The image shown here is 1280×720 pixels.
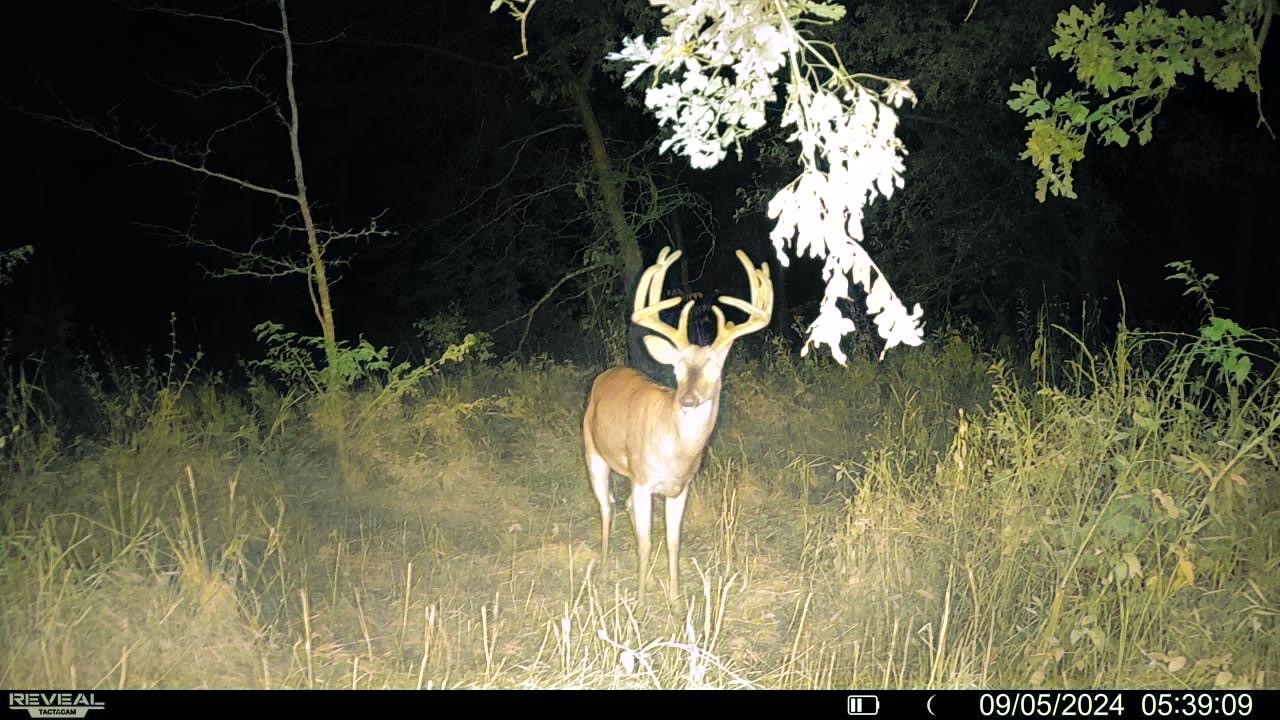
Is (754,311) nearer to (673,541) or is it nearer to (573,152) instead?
(673,541)

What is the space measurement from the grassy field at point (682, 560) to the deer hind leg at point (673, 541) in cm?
10

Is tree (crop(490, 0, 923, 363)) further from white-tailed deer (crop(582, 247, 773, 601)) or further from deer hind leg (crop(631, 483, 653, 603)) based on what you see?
deer hind leg (crop(631, 483, 653, 603))

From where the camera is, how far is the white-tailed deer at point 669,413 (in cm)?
536

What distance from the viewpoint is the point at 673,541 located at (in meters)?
5.64

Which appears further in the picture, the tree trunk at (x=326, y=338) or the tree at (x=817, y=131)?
the tree trunk at (x=326, y=338)

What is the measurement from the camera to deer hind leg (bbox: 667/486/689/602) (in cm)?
553

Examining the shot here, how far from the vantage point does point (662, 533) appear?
21.9 ft

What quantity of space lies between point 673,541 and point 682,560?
0.68 metres

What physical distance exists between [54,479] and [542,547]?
299 centimetres

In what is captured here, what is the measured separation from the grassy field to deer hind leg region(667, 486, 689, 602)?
0.10 m

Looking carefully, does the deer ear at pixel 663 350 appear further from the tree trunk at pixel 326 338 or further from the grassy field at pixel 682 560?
the tree trunk at pixel 326 338
